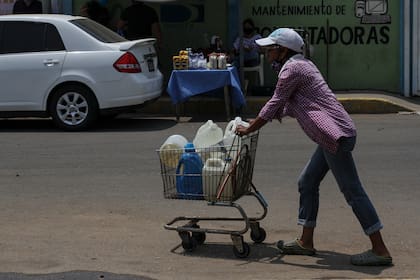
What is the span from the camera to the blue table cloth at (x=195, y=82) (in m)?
13.7

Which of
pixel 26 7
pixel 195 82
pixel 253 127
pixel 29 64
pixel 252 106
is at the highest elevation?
pixel 26 7

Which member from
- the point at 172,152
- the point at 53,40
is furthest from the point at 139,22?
the point at 172,152

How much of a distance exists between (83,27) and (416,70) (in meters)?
6.33

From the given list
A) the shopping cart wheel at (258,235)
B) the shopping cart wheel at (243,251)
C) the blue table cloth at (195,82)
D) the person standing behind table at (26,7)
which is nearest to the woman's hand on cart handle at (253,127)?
the shopping cart wheel at (243,251)

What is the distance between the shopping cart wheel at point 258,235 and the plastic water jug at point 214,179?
58cm

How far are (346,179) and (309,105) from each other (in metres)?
0.57

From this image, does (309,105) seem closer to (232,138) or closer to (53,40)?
(232,138)

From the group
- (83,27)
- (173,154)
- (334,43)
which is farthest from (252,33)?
(173,154)

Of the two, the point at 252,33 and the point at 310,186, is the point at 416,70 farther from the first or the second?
the point at 310,186

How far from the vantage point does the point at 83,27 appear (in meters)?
13.1

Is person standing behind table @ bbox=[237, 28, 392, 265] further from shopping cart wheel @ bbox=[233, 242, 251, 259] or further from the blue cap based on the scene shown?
shopping cart wheel @ bbox=[233, 242, 251, 259]

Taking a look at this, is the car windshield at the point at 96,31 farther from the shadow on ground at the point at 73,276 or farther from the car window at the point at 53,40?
the shadow on ground at the point at 73,276

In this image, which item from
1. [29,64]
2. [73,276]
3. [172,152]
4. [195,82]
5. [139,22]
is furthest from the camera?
[139,22]

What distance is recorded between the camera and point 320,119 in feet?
19.4
